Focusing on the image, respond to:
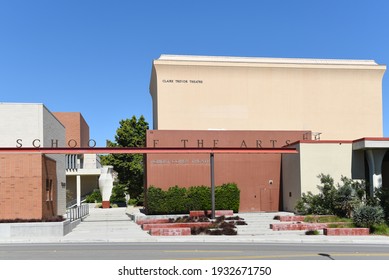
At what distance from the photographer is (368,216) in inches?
979

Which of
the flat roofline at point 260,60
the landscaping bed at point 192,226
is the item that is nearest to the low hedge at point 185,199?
the landscaping bed at point 192,226

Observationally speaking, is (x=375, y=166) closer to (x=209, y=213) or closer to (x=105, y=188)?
(x=209, y=213)

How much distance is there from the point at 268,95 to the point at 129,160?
1906 centimetres

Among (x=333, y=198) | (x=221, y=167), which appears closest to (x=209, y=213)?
(x=221, y=167)

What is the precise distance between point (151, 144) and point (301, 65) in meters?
22.2

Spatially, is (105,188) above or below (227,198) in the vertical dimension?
below

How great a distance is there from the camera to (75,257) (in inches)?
597

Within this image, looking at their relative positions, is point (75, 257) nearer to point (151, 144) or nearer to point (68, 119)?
point (151, 144)

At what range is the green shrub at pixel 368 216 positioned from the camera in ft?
81.3

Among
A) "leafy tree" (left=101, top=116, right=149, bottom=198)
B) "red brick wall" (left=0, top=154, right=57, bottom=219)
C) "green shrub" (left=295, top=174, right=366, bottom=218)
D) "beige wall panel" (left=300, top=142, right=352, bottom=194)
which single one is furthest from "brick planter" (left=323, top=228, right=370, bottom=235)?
"leafy tree" (left=101, top=116, right=149, bottom=198)

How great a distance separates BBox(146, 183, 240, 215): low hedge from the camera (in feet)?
105

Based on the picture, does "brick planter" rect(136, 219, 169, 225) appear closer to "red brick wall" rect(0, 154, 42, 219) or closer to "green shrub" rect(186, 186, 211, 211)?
"green shrub" rect(186, 186, 211, 211)

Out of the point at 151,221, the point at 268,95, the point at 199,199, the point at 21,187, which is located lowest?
the point at 151,221

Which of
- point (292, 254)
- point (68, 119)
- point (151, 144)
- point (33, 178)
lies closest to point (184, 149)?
point (151, 144)
